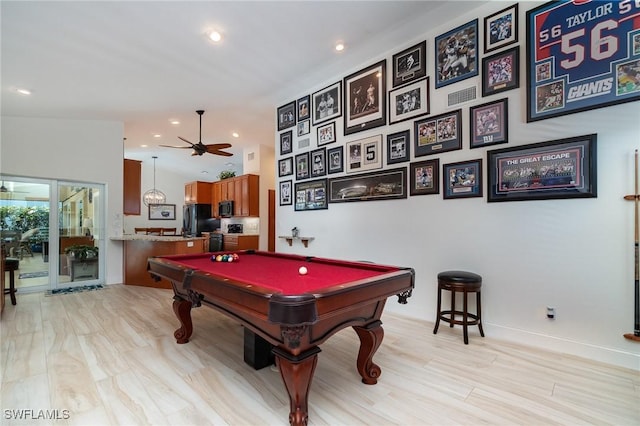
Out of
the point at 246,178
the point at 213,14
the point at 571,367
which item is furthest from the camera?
the point at 246,178

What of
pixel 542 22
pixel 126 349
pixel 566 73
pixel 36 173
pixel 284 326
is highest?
pixel 542 22

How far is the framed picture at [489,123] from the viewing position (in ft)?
9.43

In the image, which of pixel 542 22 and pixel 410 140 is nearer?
pixel 542 22

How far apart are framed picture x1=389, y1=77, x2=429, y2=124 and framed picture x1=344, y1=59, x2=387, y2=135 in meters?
0.13

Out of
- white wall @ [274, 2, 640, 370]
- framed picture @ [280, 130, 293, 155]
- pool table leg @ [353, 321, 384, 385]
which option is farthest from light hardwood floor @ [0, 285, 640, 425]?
framed picture @ [280, 130, 293, 155]

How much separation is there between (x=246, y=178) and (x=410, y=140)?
15.9 feet

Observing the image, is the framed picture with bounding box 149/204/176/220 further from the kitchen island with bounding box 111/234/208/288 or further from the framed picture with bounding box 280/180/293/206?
the framed picture with bounding box 280/180/293/206

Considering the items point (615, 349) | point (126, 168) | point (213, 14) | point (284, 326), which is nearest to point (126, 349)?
point (284, 326)

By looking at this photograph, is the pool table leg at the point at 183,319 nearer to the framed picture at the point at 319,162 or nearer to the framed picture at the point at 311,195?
the framed picture at the point at 311,195

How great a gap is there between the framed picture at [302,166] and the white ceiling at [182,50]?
3.62 feet

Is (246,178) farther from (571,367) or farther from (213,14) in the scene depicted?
Answer: (571,367)

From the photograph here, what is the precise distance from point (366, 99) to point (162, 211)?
32.4ft

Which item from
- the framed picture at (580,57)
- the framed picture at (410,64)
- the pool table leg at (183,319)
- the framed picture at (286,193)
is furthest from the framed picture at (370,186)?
the pool table leg at (183,319)

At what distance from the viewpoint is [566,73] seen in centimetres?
255
